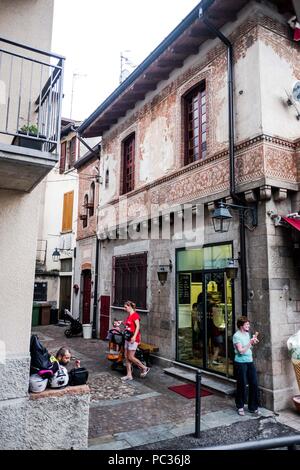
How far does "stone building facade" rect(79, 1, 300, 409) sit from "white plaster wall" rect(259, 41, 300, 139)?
0.02 m

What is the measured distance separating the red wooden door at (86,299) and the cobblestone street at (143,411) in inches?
257

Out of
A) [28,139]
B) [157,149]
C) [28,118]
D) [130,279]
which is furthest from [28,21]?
[130,279]

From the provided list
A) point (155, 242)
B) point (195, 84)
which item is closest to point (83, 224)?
→ point (155, 242)

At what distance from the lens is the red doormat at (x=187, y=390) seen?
23.1ft

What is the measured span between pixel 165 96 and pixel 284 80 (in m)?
3.81

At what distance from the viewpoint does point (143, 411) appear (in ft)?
20.1

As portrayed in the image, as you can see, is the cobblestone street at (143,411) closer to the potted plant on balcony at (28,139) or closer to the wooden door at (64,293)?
the potted plant on balcony at (28,139)

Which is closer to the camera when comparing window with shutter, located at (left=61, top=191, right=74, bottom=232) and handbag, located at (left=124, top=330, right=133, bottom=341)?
handbag, located at (left=124, top=330, right=133, bottom=341)

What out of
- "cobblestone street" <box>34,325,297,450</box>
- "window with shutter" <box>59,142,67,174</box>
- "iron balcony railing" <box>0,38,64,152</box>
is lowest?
"cobblestone street" <box>34,325,297,450</box>

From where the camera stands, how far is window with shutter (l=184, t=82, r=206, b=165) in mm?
8859

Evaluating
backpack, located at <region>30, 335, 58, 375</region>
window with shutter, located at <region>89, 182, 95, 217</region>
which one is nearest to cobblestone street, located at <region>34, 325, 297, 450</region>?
backpack, located at <region>30, 335, 58, 375</region>

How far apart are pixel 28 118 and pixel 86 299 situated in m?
12.4

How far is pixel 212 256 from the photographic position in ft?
26.8

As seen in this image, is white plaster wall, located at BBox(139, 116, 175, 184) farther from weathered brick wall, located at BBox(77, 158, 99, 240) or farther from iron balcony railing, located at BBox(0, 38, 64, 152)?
iron balcony railing, located at BBox(0, 38, 64, 152)
